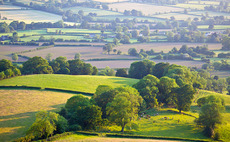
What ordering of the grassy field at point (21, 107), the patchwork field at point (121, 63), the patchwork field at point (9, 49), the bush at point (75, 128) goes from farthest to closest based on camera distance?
the patchwork field at point (9, 49) < the patchwork field at point (121, 63) < the bush at point (75, 128) < the grassy field at point (21, 107)

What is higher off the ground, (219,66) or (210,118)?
(219,66)

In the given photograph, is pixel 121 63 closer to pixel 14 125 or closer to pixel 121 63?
pixel 121 63

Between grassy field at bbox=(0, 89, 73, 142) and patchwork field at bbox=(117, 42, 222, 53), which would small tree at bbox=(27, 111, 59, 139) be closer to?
grassy field at bbox=(0, 89, 73, 142)

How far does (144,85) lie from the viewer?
267 feet

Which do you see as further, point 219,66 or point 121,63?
point 121,63

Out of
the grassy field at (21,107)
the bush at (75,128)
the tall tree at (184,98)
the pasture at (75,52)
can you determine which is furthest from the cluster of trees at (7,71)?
the tall tree at (184,98)

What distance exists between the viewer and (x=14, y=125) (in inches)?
2322

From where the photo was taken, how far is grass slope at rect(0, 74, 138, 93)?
87081 millimetres

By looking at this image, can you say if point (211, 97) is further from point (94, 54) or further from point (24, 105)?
point (94, 54)

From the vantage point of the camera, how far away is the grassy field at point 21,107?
56.7 m

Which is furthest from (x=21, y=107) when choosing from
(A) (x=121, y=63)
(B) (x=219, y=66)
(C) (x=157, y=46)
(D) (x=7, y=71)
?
(C) (x=157, y=46)

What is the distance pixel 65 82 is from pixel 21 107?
24.4 meters

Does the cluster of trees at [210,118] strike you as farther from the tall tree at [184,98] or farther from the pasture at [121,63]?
the pasture at [121,63]

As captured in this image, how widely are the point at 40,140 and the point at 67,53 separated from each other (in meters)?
107
